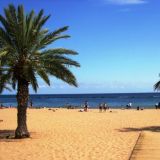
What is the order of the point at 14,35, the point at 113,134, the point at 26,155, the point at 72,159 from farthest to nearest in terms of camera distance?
the point at 113,134
the point at 14,35
the point at 26,155
the point at 72,159

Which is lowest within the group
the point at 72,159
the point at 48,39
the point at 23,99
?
the point at 72,159

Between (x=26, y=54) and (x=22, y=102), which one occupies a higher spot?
(x=26, y=54)

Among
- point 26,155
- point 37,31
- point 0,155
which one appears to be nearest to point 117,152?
point 26,155

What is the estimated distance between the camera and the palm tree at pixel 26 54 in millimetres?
19922

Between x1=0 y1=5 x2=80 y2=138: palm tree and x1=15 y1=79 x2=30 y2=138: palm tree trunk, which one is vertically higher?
x1=0 y1=5 x2=80 y2=138: palm tree

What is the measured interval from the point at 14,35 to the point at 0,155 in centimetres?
649

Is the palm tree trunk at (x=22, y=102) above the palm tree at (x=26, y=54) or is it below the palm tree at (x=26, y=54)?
below

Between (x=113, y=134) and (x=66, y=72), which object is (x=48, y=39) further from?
(x=113, y=134)

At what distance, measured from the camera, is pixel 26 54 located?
20266 millimetres

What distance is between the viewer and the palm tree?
65.4 feet

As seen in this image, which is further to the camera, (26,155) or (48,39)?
(48,39)

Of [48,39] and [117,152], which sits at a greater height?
[48,39]

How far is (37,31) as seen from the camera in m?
20.4

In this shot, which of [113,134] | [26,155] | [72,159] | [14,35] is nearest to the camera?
[72,159]
